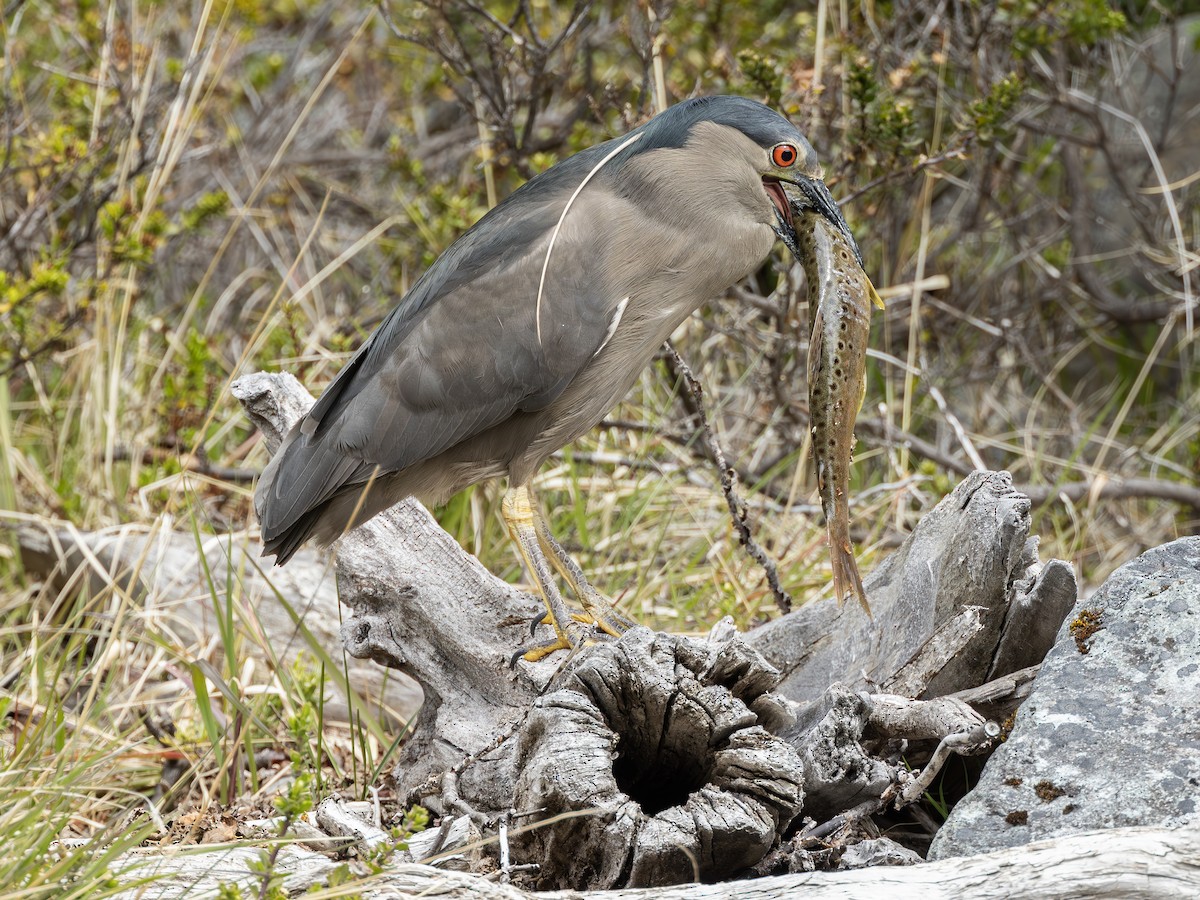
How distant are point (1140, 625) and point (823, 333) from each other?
1.01 m

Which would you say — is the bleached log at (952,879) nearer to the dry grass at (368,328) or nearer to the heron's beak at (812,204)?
the dry grass at (368,328)

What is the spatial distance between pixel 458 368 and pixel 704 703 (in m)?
1.41

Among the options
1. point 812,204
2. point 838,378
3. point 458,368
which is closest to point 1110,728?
point 838,378

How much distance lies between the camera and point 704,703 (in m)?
→ 2.48

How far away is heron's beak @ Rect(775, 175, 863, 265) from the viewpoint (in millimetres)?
3246

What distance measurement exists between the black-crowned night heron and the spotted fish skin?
0.30 meters

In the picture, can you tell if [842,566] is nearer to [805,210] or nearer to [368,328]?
[805,210]

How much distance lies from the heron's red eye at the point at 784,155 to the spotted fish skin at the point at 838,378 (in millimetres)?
309

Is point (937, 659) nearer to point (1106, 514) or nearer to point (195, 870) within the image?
point (195, 870)

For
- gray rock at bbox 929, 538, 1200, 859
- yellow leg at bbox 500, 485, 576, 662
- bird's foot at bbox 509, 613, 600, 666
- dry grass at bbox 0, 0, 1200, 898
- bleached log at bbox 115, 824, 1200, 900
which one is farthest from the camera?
dry grass at bbox 0, 0, 1200, 898

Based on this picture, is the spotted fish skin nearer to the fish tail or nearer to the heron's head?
the fish tail

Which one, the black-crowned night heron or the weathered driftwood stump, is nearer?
the weathered driftwood stump

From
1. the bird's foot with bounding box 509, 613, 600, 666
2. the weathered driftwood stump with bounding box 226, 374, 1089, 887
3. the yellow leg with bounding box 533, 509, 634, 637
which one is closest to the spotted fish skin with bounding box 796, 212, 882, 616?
the weathered driftwood stump with bounding box 226, 374, 1089, 887

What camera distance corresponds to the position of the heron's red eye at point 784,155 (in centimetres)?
335
